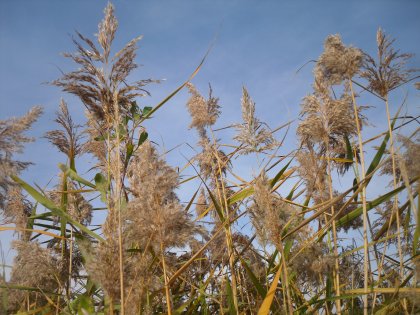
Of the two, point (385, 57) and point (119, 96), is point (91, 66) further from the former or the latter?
point (385, 57)

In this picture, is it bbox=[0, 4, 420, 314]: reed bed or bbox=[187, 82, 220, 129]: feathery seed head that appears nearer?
bbox=[0, 4, 420, 314]: reed bed

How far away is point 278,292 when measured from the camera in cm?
283

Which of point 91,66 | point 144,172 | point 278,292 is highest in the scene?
point 91,66

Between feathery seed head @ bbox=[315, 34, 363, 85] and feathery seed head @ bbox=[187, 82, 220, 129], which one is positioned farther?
feathery seed head @ bbox=[187, 82, 220, 129]

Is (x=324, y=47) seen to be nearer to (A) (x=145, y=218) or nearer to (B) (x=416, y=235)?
(B) (x=416, y=235)

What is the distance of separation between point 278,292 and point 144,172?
1.60m

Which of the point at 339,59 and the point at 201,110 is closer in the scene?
the point at 339,59

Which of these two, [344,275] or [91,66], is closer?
[91,66]

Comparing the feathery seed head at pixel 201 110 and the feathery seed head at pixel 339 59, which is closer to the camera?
the feathery seed head at pixel 339 59

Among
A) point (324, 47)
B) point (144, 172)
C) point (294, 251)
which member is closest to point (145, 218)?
point (144, 172)

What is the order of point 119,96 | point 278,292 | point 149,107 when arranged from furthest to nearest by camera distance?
point 278,292 → point 149,107 → point 119,96

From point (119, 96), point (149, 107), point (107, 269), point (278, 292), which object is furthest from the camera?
point (278, 292)

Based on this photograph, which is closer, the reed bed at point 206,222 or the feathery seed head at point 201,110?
the reed bed at point 206,222

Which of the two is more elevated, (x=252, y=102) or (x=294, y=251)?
(x=252, y=102)
